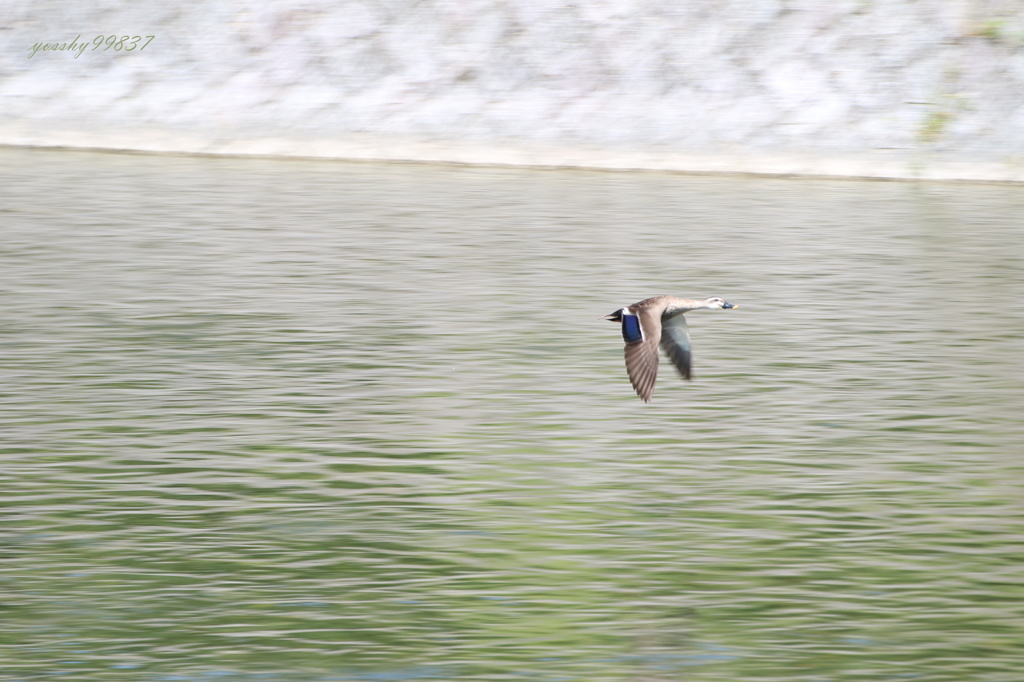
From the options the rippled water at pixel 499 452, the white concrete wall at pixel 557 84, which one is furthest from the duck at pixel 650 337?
the white concrete wall at pixel 557 84

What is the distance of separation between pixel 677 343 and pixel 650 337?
2.45 feet

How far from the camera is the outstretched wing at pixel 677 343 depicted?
14.0 meters

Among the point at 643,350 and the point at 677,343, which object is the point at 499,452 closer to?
the point at 677,343

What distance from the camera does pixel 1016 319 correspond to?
21.7 meters

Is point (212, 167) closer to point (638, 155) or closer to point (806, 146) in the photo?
point (638, 155)

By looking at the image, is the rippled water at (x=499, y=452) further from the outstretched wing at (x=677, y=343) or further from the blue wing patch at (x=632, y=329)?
the blue wing patch at (x=632, y=329)

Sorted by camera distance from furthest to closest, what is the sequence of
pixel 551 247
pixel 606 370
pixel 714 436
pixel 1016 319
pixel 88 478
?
pixel 551 247, pixel 1016 319, pixel 606 370, pixel 714 436, pixel 88 478

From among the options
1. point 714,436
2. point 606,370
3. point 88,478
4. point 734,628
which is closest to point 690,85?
point 606,370

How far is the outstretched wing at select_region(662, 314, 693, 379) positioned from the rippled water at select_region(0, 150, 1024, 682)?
38.3 inches

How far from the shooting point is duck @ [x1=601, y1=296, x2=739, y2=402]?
521 inches

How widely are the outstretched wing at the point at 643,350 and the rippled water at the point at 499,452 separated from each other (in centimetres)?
102

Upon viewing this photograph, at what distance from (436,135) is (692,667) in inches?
1082

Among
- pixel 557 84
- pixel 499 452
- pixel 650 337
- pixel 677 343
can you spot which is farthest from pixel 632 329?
pixel 557 84

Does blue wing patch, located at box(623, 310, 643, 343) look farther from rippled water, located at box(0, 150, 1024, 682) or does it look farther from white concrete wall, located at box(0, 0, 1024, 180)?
white concrete wall, located at box(0, 0, 1024, 180)
